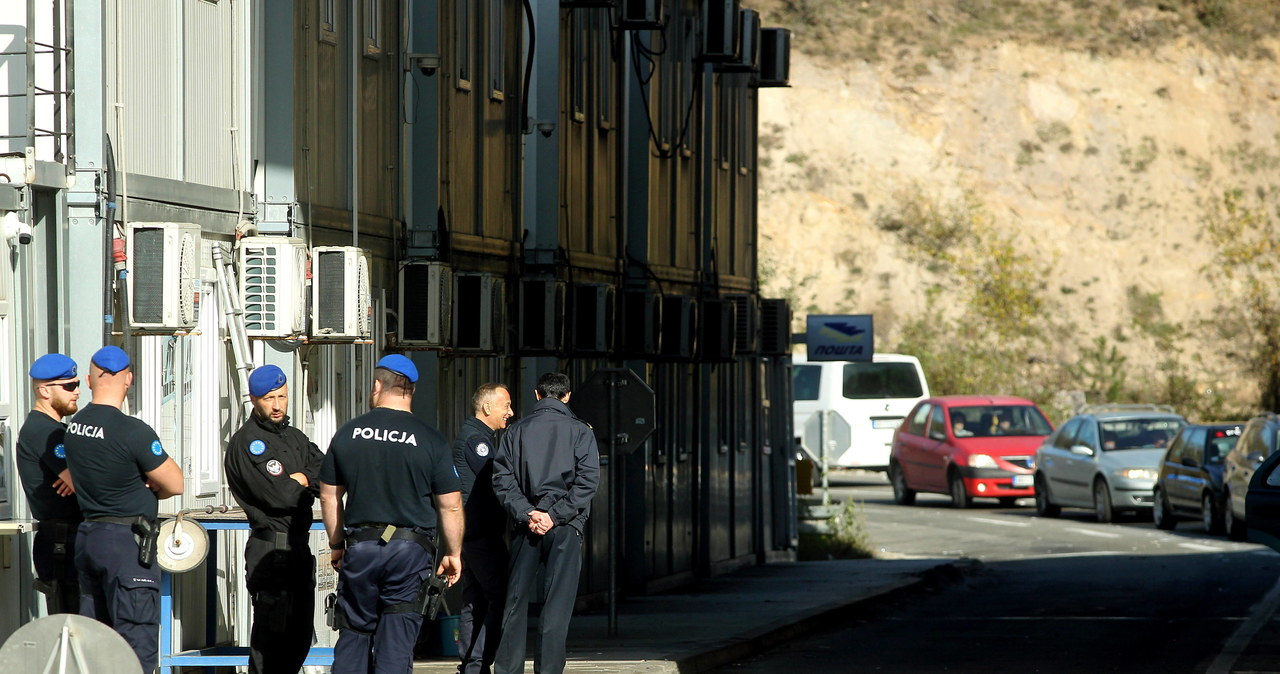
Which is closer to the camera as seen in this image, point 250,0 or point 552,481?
point 552,481

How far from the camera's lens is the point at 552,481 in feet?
39.2

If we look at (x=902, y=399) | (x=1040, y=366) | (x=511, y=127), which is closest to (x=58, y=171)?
(x=511, y=127)

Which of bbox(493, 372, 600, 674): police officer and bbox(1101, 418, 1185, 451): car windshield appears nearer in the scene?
bbox(493, 372, 600, 674): police officer

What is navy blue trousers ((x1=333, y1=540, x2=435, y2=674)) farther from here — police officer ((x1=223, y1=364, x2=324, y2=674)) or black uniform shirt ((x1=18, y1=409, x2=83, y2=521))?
black uniform shirt ((x1=18, y1=409, x2=83, y2=521))

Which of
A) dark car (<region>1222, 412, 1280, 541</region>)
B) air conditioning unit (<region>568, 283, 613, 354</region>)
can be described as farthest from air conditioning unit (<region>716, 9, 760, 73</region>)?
dark car (<region>1222, 412, 1280, 541</region>)

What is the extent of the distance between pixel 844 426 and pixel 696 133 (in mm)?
5364

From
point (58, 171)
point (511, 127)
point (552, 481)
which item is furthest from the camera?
point (511, 127)

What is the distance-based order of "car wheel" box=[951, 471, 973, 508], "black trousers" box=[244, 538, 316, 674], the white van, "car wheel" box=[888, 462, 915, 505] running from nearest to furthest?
"black trousers" box=[244, 538, 316, 674] < "car wheel" box=[951, 471, 973, 508] < "car wheel" box=[888, 462, 915, 505] < the white van

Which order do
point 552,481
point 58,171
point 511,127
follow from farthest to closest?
1. point 511,127
2. point 552,481
3. point 58,171

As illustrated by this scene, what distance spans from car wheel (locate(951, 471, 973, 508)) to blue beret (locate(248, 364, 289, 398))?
2514 cm

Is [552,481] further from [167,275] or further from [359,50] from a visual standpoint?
[359,50]

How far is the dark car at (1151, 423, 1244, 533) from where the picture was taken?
27938 millimetres

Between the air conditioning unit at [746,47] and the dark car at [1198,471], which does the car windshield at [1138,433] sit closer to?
the dark car at [1198,471]

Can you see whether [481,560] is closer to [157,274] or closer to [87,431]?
[157,274]
